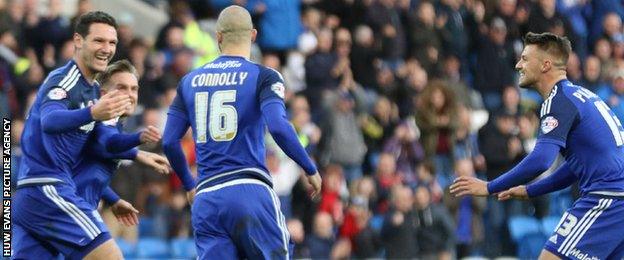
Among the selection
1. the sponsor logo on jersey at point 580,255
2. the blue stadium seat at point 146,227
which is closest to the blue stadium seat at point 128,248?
the blue stadium seat at point 146,227

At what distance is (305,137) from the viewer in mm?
20172

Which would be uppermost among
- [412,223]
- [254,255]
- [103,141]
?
[103,141]

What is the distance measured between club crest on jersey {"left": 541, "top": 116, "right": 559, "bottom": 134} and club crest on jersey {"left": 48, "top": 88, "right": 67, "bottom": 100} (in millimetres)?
3591

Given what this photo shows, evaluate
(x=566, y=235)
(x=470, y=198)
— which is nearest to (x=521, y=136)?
(x=470, y=198)

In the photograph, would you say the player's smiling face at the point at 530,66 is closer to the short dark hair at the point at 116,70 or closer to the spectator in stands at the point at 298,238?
the short dark hair at the point at 116,70

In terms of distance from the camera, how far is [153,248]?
757 inches

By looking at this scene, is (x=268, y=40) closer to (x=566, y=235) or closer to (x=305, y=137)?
(x=305, y=137)

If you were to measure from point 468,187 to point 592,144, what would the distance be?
3.16 feet

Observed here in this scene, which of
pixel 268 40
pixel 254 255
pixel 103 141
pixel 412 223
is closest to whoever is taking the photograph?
pixel 254 255

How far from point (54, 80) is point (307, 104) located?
352 inches

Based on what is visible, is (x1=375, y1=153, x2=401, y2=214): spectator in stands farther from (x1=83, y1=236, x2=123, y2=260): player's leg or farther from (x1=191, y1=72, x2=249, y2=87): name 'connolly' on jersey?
(x1=191, y1=72, x2=249, y2=87): name 'connolly' on jersey

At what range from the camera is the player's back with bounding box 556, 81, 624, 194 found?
460 inches

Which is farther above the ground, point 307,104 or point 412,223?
point 307,104

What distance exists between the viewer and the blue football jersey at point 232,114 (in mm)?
11469
